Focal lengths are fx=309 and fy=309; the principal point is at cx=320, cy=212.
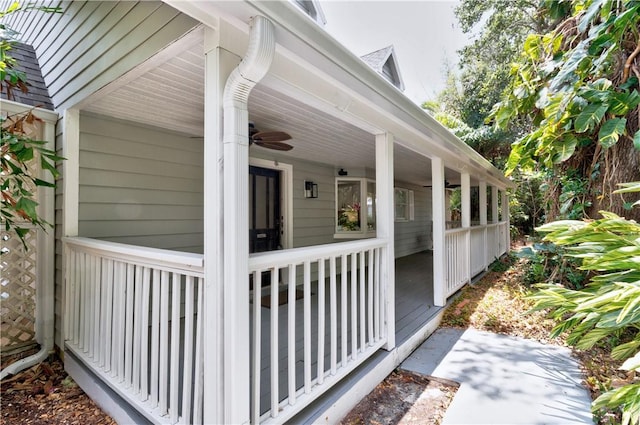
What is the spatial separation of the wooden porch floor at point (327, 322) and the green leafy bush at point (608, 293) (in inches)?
58.8

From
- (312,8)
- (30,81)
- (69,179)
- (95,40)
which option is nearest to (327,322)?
(69,179)

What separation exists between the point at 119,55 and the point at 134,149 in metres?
1.38

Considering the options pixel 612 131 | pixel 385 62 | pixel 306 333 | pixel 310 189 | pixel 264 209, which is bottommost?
pixel 306 333

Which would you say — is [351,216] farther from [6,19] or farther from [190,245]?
[6,19]

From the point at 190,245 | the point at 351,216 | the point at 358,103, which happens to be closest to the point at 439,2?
the point at 351,216

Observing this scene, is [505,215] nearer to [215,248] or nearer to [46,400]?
[215,248]

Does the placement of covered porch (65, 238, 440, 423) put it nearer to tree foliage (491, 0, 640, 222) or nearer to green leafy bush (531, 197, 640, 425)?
green leafy bush (531, 197, 640, 425)

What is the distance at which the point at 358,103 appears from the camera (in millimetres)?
2463

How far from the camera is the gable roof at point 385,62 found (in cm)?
784

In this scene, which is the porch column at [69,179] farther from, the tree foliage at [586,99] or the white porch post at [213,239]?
the tree foliage at [586,99]

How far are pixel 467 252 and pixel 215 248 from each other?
512 centimetres

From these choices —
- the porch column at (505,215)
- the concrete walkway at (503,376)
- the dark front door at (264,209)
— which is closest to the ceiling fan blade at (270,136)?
the dark front door at (264,209)

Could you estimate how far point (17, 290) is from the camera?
2.93m

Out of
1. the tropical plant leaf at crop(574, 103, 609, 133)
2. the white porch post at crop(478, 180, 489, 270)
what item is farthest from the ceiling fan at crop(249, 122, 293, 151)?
the white porch post at crop(478, 180, 489, 270)
